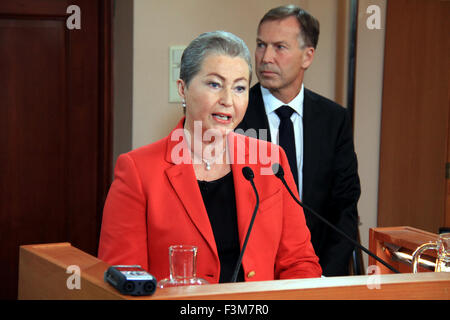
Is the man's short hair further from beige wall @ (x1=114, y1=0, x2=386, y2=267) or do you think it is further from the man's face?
beige wall @ (x1=114, y1=0, x2=386, y2=267)

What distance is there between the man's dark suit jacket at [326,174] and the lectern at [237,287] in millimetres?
1227

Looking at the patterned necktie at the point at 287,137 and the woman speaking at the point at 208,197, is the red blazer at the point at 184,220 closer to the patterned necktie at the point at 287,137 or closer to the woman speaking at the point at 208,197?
the woman speaking at the point at 208,197

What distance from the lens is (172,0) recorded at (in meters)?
2.75

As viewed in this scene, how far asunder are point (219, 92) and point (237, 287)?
751mm

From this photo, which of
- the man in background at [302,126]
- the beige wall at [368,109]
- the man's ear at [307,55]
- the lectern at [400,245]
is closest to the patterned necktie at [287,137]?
the man in background at [302,126]

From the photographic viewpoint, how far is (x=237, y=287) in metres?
0.89

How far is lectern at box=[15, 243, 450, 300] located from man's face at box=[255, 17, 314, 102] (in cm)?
139

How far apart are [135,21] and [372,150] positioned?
135cm

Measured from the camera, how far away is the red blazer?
4.94ft

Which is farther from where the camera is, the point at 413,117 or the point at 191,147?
the point at 413,117
